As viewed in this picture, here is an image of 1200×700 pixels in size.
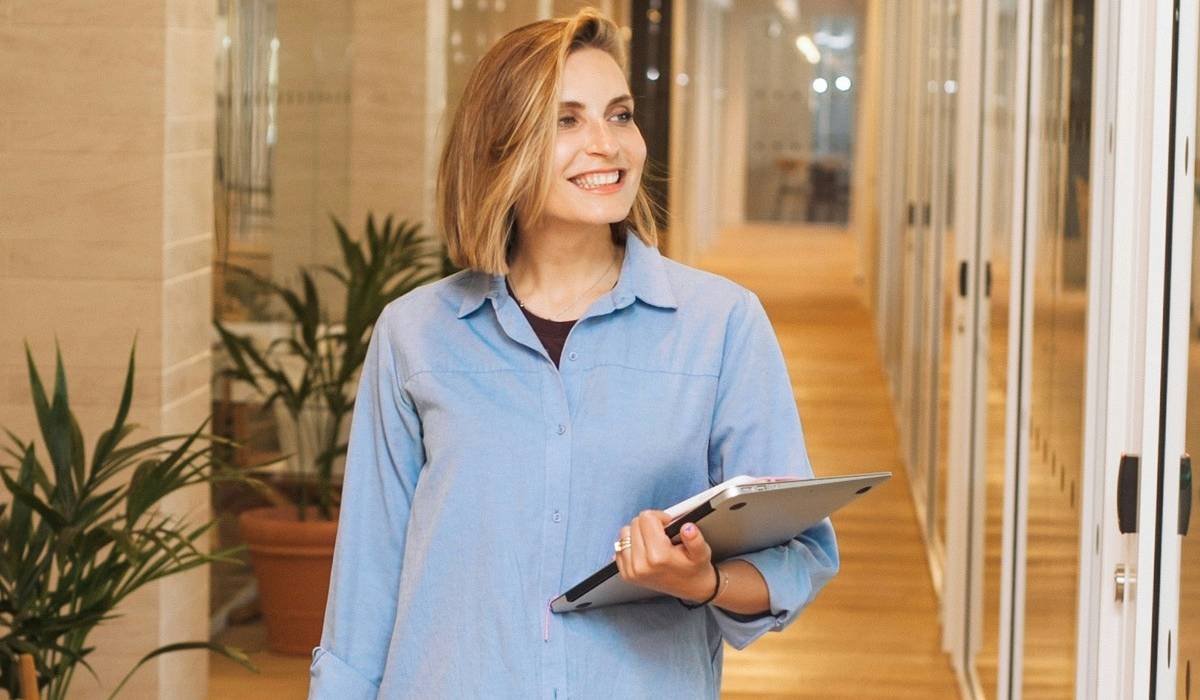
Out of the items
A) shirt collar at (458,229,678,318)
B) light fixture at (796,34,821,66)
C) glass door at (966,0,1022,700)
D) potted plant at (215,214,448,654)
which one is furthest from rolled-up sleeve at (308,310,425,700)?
light fixture at (796,34,821,66)

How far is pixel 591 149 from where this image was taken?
70.3 inches

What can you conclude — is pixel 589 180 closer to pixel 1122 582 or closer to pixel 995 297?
pixel 1122 582

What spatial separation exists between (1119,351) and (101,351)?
2.55 m

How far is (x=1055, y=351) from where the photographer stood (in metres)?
3.00

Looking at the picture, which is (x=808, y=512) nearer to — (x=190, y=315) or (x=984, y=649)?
(x=190, y=315)

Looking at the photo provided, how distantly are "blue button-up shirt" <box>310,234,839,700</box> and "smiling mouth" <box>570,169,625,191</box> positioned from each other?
9 cm

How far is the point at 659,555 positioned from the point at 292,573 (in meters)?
3.72

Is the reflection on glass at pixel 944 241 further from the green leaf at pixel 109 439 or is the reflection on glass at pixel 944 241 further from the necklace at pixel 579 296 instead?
the necklace at pixel 579 296

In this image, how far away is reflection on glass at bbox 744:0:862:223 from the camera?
876 inches

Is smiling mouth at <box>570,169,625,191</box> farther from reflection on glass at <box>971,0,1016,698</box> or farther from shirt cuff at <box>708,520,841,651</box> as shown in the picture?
reflection on glass at <box>971,0,1016,698</box>

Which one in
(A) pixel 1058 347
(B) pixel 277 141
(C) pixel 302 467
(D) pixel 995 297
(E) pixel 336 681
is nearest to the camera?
(E) pixel 336 681

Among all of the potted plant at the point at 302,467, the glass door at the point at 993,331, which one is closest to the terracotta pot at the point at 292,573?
the potted plant at the point at 302,467

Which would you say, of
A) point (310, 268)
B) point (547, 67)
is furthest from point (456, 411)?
point (310, 268)

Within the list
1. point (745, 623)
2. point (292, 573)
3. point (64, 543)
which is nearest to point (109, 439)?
point (64, 543)
